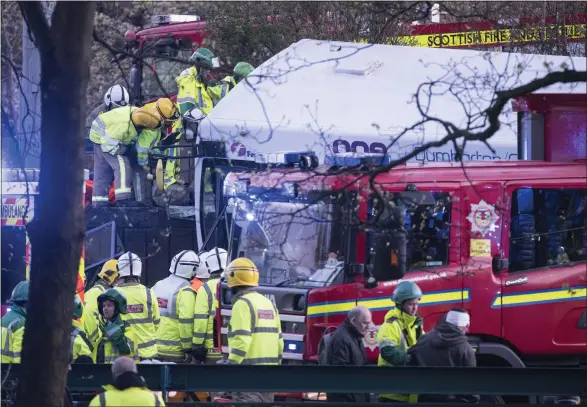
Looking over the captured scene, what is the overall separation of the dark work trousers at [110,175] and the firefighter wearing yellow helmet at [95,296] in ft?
8.90

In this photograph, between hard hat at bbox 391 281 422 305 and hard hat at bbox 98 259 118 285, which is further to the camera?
hard hat at bbox 98 259 118 285

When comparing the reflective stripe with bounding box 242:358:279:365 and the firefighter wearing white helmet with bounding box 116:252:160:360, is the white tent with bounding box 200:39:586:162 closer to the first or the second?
the firefighter wearing white helmet with bounding box 116:252:160:360

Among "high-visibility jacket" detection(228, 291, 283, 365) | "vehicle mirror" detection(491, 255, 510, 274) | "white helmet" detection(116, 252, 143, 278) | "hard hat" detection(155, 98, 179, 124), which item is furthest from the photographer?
"hard hat" detection(155, 98, 179, 124)

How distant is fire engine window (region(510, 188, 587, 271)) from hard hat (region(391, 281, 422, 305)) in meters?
1.18

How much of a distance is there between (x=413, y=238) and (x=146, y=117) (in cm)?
588

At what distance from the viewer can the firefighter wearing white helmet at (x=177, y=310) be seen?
12.1m

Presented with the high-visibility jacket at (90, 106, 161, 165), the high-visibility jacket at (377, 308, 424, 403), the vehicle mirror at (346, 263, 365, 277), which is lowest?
the high-visibility jacket at (377, 308, 424, 403)

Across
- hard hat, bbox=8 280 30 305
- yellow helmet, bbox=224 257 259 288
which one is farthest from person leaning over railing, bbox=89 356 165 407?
hard hat, bbox=8 280 30 305

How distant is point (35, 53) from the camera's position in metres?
13.6

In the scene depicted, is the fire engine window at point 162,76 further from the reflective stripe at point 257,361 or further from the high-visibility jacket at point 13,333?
the reflective stripe at point 257,361

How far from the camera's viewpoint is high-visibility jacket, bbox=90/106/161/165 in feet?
51.3

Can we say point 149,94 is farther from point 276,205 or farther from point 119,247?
point 276,205

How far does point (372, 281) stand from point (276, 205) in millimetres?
1225

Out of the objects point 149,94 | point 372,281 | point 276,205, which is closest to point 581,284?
point 372,281
